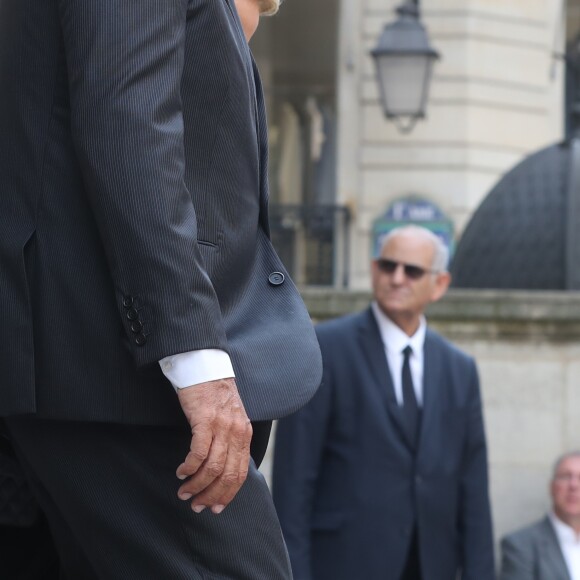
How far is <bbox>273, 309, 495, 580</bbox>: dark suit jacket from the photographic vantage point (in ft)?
19.9

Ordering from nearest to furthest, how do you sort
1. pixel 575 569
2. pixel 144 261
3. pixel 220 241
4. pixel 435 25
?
pixel 144 261 < pixel 220 241 < pixel 575 569 < pixel 435 25

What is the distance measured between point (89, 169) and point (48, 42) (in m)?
0.27

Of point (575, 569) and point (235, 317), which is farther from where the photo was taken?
point (575, 569)

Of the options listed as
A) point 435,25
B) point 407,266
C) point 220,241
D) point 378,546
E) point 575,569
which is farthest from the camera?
point 435,25

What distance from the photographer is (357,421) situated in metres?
6.23

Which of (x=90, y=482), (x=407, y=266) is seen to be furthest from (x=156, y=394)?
(x=407, y=266)

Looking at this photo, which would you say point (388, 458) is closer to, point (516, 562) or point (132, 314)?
point (516, 562)

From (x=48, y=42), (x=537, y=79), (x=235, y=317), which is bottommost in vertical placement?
(x=235, y=317)

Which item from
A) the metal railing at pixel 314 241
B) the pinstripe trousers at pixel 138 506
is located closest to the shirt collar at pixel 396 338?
the pinstripe trousers at pixel 138 506

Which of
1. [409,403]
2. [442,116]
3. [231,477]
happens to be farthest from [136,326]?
[442,116]

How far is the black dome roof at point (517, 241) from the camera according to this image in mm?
8297

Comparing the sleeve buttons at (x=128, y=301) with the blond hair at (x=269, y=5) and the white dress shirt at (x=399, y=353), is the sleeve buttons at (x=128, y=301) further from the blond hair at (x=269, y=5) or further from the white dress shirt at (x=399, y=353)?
the white dress shirt at (x=399, y=353)

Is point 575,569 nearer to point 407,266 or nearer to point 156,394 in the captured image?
point 407,266

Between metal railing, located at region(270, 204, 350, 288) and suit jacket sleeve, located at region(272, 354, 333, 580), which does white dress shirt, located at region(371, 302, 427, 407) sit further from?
metal railing, located at region(270, 204, 350, 288)
